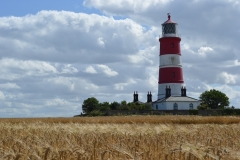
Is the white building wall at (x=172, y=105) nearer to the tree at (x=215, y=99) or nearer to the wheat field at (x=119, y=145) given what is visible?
the tree at (x=215, y=99)

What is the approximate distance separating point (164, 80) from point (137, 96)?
975 inches

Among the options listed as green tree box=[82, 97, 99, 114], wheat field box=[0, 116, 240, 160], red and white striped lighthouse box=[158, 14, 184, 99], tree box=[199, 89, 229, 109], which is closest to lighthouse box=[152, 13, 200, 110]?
red and white striped lighthouse box=[158, 14, 184, 99]

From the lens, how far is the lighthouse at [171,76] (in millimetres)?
82688

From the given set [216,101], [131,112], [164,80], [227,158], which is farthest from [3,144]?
[216,101]

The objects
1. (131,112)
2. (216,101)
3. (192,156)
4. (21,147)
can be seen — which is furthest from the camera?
(216,101)

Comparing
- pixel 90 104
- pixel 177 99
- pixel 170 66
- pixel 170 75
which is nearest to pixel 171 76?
pixel 170 75

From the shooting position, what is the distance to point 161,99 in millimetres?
87375

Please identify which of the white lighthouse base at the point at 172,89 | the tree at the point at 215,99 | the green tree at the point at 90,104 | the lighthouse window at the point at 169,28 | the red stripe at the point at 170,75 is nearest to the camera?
the red stripe at the point at 170,75

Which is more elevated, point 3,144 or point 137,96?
point 137,96

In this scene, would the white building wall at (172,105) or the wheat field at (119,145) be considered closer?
A: the wheat field at (119,145)

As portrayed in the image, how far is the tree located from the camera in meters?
98.4

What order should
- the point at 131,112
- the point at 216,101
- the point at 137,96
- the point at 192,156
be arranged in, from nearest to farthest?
the point at 192,156 < the point at 131,112 < the point at 216,101 < the point at 137,96

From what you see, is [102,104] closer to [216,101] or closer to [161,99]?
[161,99]

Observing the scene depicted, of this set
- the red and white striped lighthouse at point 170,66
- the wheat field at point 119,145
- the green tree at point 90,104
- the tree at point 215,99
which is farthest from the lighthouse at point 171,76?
the wheat field at point 119,145
